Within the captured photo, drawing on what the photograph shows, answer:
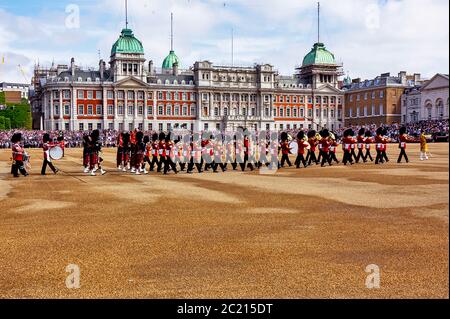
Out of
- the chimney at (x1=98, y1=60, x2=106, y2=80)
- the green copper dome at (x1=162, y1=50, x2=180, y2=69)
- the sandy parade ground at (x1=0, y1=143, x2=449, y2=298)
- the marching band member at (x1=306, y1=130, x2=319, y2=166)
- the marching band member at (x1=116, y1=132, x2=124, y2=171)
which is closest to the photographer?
the sandy parade ground at (x1=0, y1=143, x2=449, y2=298)

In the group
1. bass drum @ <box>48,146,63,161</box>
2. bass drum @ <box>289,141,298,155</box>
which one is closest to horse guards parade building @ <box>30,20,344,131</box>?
bass drum @ <box>289,141,298,155</box>

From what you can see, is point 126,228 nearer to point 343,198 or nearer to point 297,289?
point 297,289

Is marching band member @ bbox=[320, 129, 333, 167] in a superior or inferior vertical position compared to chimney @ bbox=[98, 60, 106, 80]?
inferior

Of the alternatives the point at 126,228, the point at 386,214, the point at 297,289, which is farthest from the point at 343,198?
the point at 297,289

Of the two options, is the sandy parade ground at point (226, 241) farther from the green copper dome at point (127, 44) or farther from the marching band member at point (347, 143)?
the green copper dome at point (127, 44)

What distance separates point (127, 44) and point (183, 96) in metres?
14.8

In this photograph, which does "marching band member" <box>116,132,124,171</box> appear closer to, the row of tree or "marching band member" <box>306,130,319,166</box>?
"marching band member" <box>306,130,319,166</box>

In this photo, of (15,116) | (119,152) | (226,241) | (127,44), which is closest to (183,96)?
(127,44)

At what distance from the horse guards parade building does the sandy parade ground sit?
3366 inches

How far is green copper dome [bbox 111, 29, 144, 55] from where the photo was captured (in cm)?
10250

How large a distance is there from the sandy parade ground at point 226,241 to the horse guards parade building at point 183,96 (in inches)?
3366

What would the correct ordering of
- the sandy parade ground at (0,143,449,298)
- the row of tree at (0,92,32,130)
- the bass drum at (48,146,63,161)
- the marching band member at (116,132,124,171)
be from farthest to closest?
the row of tree at (0,92,32,130) < the marching band member at (116,132,124,171) < the bass drum at (48,146,63,161) < the sandy parade ground at (0,143,449,298)

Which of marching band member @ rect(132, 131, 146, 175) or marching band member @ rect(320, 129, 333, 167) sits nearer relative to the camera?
marching band member @ rect(132, 131, 146, 175)
